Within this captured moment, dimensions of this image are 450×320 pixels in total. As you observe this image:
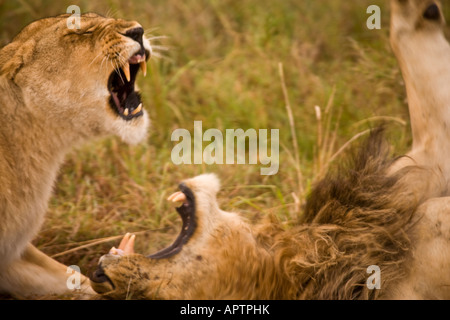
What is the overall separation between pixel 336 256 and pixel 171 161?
5.26 feet

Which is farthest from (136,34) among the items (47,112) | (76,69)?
(47,112)

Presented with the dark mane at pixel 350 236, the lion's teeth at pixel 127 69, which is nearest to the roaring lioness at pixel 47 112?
the lion's teeth at pixel 127 69

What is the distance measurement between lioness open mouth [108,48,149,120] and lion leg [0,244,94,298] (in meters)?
0.72

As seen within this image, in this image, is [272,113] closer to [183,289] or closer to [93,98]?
[93,98]

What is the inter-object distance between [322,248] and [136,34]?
1173 mm

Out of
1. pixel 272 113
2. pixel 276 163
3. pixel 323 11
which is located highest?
pixel 323 11

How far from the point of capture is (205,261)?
2363 millimetres

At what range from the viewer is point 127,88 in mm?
2816

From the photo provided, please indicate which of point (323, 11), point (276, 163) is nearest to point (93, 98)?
point (276, 163)

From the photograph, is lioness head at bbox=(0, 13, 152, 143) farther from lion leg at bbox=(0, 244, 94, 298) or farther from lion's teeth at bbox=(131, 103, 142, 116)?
lion leg at bbox=(0, 244, 94, 298)

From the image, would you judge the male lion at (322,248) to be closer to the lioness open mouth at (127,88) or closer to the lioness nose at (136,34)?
the lioness open mouth at (127,88)

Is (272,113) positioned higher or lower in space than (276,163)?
higher

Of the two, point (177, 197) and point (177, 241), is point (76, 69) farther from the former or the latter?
point (177, 241)

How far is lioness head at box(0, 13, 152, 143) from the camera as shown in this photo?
253 cm
